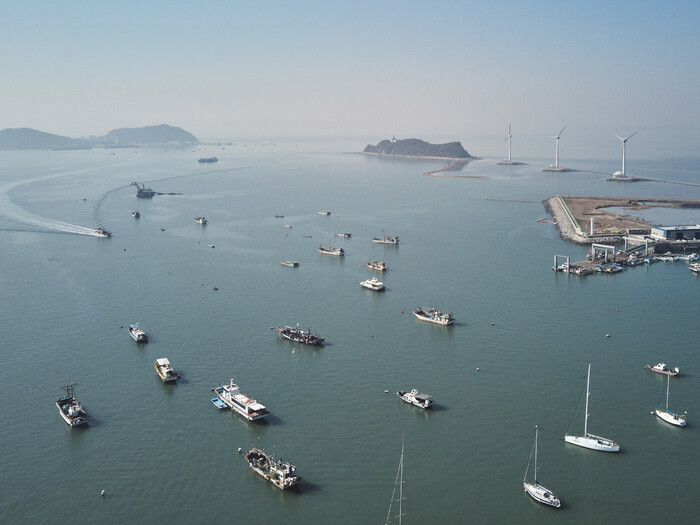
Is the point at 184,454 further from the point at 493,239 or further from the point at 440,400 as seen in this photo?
the point at 493,239

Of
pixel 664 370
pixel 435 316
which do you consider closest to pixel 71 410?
pixel 435 316

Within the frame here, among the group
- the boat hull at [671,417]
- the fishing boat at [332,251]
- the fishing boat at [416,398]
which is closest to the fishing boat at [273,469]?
the fishing boat at [416,398]

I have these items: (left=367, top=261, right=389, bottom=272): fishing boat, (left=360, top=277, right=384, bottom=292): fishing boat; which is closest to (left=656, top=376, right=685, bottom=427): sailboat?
(left=360, top=277, right=384, bottom=292): fishing boat

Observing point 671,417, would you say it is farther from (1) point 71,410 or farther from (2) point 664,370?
(1) point 71,410

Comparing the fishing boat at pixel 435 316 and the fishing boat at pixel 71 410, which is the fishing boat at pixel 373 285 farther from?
the fishing boat at pixel 71 410

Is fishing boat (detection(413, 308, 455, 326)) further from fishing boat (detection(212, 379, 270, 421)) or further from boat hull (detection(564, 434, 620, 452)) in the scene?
fishing boat (detection(212, 379, 270, 421))
